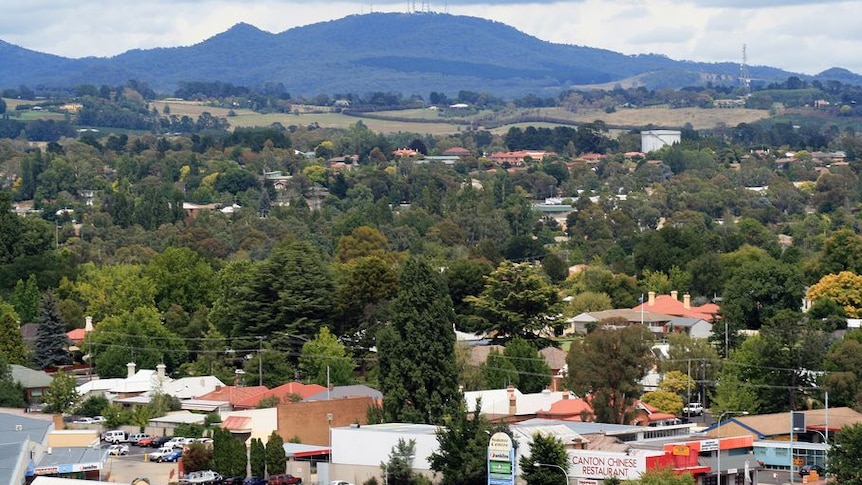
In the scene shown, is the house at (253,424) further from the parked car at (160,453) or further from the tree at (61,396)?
the tree at (61,396)

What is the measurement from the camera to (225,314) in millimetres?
83562

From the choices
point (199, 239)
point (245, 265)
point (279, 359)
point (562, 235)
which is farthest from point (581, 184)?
point (279, 359)

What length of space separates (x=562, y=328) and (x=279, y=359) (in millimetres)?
15108

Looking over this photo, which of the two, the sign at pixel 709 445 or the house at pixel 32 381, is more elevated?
the sign at pixel 709 445

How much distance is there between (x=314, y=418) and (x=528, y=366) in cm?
1402

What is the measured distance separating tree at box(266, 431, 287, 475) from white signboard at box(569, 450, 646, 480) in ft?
31.8

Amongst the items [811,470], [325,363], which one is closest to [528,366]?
[325,363]

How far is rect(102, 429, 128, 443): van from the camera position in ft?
209

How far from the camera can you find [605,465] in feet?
163

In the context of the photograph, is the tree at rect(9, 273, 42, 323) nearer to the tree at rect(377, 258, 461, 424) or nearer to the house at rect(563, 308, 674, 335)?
the house at rect(563, 308, 674, 335)

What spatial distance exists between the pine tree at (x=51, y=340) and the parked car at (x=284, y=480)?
3031 cm

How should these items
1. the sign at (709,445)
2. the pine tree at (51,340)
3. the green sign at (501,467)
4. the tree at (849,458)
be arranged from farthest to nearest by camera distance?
the pine tree at (51,340) → the sign at (709,445) → the green sign at (501,467) → the tree at (849,458)

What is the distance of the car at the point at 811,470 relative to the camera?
54938mm

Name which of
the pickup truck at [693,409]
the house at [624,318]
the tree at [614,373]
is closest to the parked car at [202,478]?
the tree at [614,373]
